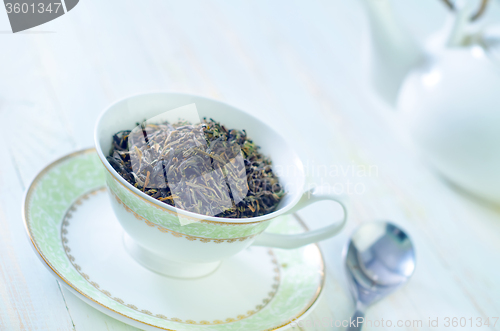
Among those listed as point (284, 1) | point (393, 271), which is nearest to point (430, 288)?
point (393, 271)

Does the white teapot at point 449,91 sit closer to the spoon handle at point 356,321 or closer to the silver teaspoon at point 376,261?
the silver teaspoon at point 376,261

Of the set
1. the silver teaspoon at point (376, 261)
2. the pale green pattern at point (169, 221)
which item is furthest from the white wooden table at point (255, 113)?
the pale green pattern at point (169, 221)

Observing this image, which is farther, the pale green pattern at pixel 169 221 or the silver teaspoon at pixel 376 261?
the silver teaspoon at pixel 376 261

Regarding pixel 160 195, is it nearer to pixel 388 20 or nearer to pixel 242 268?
pixel 242 268

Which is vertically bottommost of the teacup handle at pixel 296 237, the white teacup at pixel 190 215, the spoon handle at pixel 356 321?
the spoon handle at pixel 356 321

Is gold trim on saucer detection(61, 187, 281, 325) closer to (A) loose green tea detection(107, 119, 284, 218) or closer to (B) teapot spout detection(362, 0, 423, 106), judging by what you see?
→ (A) loose green tea detection(107, 119, 284, 218)

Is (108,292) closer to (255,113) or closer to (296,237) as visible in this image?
(296,237)

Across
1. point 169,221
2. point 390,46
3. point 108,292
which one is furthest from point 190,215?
point 390,46

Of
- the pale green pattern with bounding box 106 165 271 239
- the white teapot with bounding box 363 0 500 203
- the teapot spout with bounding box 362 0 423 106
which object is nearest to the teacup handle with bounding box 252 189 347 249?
the pale green pattern with bounding box 106 165 271 239
